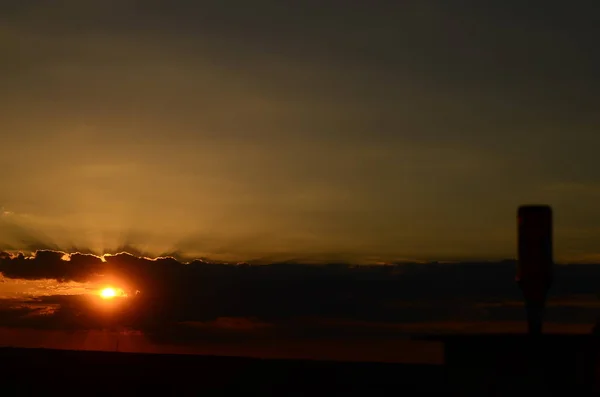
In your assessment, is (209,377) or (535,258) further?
(209,377)

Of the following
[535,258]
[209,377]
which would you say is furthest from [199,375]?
[535,258]

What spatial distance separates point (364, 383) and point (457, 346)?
18.3 ft

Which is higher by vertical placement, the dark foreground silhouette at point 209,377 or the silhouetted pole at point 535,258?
the silhouetted pole at point 535,258

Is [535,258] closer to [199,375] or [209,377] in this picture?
[209,377]

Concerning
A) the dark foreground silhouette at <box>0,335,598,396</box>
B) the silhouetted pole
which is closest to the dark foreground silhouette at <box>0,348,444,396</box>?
the dark foreground silhouette at <box>0,335,598,396</box>

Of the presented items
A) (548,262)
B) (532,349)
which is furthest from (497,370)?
(548,262)

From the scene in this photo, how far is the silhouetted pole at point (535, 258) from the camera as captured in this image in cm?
1449

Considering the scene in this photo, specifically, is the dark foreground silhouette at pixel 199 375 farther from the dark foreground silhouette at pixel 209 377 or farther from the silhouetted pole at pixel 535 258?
the silhouetted pole at pixel 535 258

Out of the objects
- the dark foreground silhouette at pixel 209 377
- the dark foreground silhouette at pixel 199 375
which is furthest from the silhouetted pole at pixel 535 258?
the dark foreground silhouette at pixel 209 377

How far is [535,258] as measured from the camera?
1459 centimetres

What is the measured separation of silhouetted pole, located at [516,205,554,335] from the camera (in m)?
14.5

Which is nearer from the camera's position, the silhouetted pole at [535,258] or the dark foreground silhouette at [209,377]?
the silhouetted pole at [535,258]

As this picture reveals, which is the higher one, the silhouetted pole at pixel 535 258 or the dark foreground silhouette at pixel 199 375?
the silhouetted pole at pixel 535 258

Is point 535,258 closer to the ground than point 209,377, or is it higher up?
higher up
